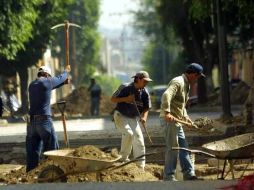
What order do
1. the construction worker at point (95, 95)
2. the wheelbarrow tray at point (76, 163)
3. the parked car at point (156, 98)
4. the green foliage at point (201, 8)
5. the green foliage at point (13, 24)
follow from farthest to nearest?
the parked car at point (156, 98) < the construction worker at point (95, 95) < the green foliage at point (13, 24) < the green foliage at point (201, 8) < the wheelbarrow tray at point (76, 163)

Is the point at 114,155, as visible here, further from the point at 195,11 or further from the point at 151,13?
the point at 151,13

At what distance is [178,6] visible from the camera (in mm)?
32000

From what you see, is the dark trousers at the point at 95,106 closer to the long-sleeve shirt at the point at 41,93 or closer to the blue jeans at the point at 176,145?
the long-sleeve shirt at the point at 41,93

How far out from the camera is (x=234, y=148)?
30.1ft

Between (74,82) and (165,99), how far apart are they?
5812cm

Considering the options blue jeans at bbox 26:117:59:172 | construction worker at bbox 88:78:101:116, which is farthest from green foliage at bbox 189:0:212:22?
construction worker at bbox 88:78:101:116

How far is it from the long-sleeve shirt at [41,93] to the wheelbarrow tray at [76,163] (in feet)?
3.90

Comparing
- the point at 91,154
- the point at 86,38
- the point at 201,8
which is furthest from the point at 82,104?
the point at 86,38

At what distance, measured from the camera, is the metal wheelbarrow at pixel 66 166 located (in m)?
9.05

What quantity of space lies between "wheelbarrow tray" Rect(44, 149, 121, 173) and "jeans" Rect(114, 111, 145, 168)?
204 cm

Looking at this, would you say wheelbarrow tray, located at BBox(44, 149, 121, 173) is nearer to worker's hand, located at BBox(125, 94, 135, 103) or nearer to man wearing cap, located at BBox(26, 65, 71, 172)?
man wearing cap, located at BBox(26, 65, 71, 172)

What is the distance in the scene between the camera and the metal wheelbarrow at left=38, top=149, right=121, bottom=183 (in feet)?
29.7

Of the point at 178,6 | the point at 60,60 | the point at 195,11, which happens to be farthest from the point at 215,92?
the point at 60,60

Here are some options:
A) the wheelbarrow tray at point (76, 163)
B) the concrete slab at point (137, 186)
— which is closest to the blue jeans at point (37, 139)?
the wheelbarrow tray at point (76, 163)
